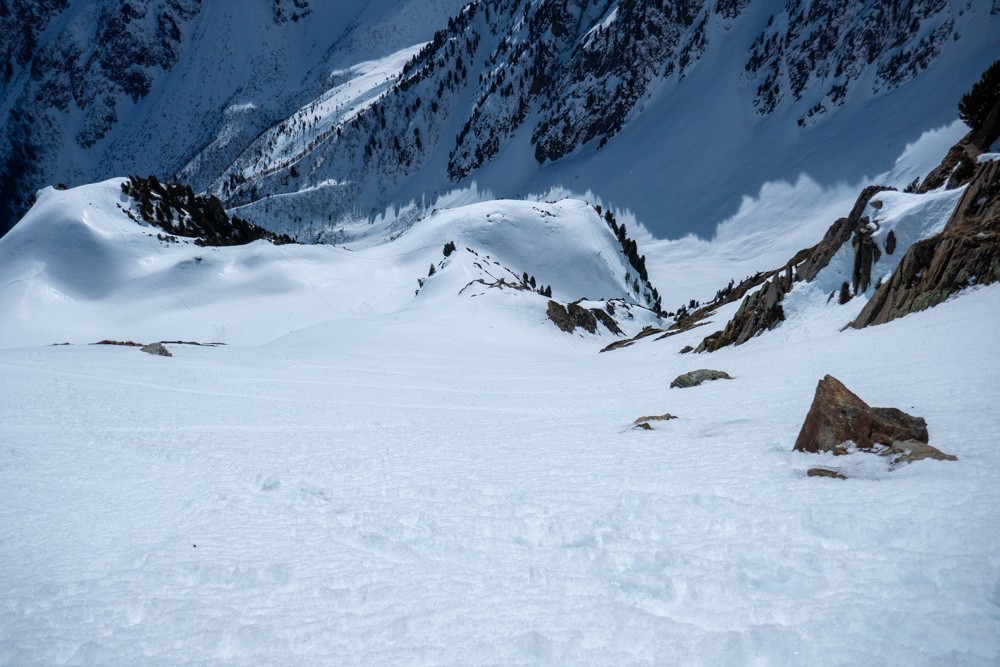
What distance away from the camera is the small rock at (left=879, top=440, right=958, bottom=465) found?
3.96 meters

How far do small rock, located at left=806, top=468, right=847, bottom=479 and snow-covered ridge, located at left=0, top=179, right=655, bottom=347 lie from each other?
28.5 metres

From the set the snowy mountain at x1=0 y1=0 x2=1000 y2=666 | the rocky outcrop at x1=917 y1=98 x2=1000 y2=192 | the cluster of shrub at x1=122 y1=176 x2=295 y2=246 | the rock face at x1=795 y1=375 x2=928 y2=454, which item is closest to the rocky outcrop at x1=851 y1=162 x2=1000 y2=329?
the snowy mountain at x1=0 y1=0 x2=1000 y2=666

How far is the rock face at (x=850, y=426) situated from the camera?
457cm

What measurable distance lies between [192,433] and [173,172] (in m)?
217

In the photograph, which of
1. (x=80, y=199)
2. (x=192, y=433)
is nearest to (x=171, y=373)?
(x=192, y=433)

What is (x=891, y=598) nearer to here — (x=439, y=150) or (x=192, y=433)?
(x=192, y=433)

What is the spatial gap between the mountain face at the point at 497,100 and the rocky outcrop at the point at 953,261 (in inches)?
2314

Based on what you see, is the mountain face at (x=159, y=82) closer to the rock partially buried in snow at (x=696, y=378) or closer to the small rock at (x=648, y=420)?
the rock partially buried in snow at (x=696, y=378)

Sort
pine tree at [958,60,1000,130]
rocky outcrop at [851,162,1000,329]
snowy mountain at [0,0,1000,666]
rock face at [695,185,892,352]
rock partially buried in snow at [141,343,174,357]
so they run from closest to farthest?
snowy mountain at [0,0,1000,666]
rocky outcrop at [851,162,1000,329]
rock partially buried in snow at [141,343,174,357]
rock face at [695,185,892,352]
pine tree at [958,60,1000,130]

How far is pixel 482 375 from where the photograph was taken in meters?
16.0

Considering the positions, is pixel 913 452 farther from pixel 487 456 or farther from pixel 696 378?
pixel 696 378

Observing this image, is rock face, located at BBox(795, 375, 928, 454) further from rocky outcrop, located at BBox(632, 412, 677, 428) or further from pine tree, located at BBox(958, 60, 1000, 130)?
pine tree, located at BBox(958, 60, 1000, 130)

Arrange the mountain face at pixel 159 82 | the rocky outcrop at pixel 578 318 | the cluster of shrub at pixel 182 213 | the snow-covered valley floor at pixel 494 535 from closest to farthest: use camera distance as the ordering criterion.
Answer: the snow-covered valley floor at pixel 494 535 < the rocky outcrop at pixel 578 318 < the cluster of shrub at pixel 182 213 < the mountain face at pixel 159 82

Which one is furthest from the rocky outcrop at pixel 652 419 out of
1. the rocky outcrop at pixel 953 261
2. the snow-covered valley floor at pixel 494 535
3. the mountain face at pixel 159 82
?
the mountain face at pixel 159 82
